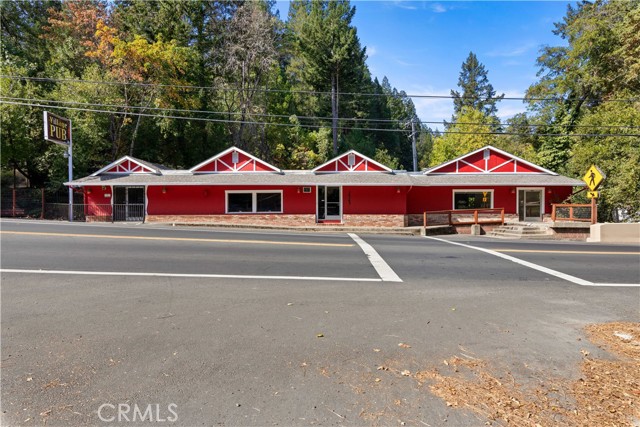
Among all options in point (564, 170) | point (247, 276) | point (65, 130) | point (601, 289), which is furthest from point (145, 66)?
point (564, 170)

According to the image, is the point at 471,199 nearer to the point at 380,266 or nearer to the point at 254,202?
the point at 254,202

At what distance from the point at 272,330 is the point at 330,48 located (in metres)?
38.7

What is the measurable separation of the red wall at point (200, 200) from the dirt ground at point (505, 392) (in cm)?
1921

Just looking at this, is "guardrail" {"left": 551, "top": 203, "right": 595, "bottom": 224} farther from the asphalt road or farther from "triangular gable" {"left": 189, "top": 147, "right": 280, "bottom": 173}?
"triangular gable" {"left": 189, "top": 147, "right": 280, "bottom": 173}

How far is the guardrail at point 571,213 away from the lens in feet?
65.5

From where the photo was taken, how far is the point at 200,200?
22.9 meters

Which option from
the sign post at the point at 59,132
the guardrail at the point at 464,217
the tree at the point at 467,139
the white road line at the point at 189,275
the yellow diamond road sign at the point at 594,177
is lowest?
the white road line at the point at 189,275

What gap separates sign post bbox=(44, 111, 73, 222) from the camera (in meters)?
21.6

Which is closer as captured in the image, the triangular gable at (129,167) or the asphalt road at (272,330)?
the asphalt road at (272,330)

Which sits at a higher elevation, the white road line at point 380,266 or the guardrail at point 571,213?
the guardrail at point 571,213

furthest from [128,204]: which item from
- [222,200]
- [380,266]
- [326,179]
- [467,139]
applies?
[467,139]

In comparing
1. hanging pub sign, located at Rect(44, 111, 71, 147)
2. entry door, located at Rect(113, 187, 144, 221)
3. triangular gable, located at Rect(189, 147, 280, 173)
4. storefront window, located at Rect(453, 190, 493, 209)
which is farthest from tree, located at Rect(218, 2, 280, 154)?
storefront window, located at Rect(453, 190, 493, 209)

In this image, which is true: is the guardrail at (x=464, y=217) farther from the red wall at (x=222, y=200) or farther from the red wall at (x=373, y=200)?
the red wall at (x=373, y=200)

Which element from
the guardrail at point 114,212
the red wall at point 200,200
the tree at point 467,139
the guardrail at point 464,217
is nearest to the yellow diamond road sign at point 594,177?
the guardrail at point 464,217
